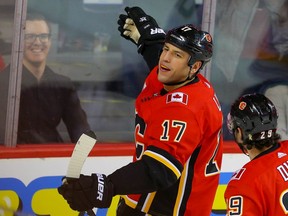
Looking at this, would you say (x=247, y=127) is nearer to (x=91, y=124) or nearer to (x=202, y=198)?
(x=202, y=198)

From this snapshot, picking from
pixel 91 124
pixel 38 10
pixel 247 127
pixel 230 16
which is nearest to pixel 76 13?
pixel 38 10

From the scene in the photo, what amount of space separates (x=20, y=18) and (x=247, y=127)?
191cm

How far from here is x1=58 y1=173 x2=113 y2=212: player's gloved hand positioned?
385 centimetres

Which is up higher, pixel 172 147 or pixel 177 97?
pixel 177 97

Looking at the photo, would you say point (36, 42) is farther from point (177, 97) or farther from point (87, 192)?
point (87, 192)

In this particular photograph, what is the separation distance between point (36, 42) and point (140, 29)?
2.98 ft

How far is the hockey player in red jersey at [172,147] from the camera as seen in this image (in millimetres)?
3916

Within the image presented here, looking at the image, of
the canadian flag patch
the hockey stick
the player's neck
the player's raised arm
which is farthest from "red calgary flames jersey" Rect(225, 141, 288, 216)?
the player's raised arm

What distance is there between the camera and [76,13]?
552 centimetres

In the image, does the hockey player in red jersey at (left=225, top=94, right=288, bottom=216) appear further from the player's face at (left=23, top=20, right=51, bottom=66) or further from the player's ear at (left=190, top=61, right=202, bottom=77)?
the player's face at (left=23, top=20, right=51, bottom=66)

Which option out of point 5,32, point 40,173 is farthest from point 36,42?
point 40,173

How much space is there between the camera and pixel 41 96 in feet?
18.2

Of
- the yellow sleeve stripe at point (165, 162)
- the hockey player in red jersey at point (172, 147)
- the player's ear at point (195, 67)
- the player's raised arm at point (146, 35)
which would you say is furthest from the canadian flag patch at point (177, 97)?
the player's raised arm at point (146, 35)

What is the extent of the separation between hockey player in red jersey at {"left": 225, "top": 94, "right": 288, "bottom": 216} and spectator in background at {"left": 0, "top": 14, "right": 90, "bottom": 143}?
1.75 meters
